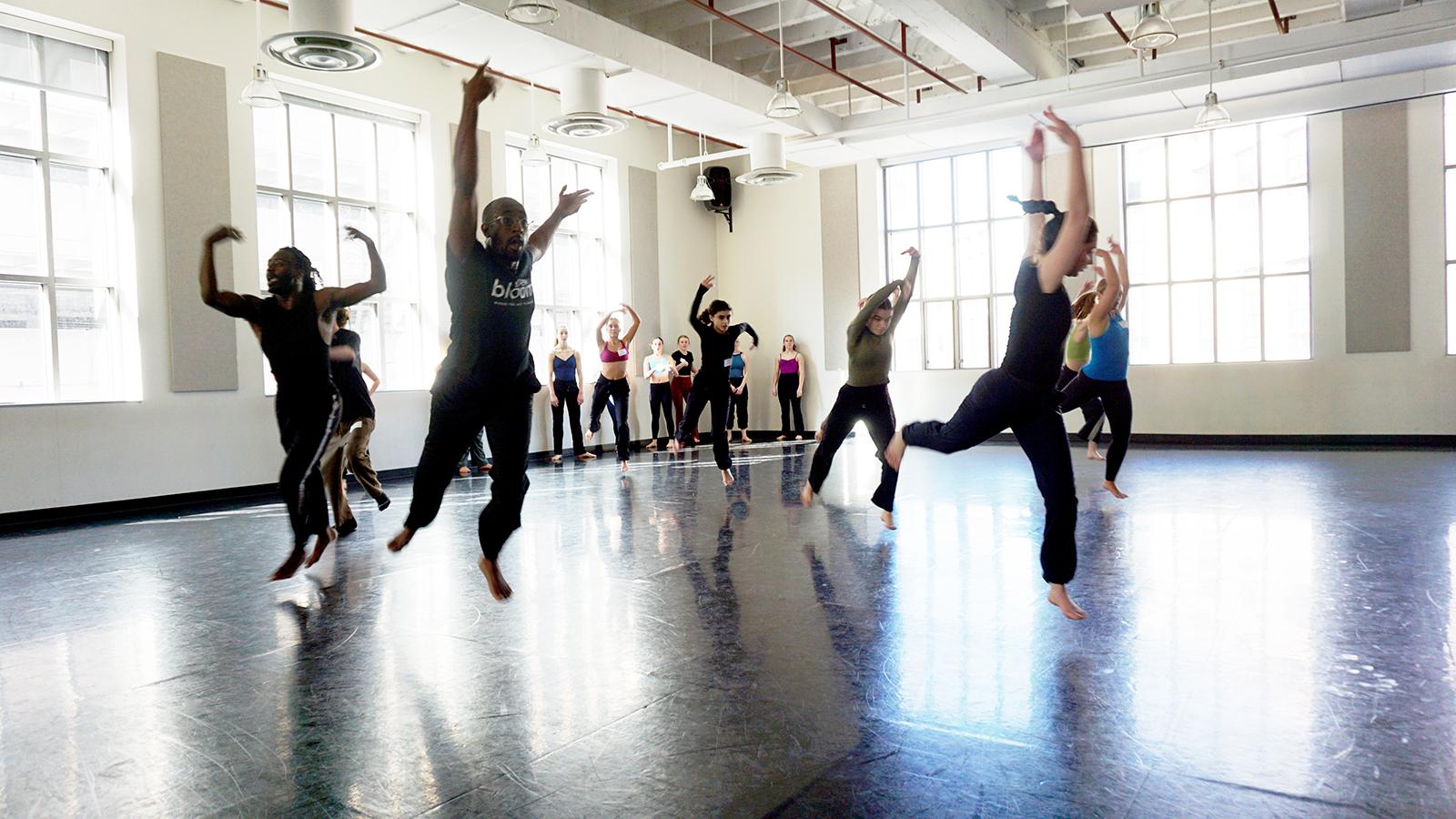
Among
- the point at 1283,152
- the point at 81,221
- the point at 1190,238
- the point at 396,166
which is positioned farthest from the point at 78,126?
the point at 1283,152

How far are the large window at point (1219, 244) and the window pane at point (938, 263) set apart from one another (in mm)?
2090

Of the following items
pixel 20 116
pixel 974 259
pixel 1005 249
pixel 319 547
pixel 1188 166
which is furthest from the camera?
pixel 974 259

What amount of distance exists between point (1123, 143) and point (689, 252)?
5.54 metres

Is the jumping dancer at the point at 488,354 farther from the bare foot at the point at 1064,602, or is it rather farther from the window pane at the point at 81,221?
the window pane at the point at 81,221

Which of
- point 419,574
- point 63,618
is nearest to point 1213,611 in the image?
point 419,574

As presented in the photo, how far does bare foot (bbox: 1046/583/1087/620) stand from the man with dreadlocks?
9.09ft

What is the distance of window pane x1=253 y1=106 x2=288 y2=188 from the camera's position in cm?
834

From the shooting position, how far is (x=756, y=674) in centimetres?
277

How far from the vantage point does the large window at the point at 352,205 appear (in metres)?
8.47

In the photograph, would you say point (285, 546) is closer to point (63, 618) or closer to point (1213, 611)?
point (63, 618)

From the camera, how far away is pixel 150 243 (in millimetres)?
7438

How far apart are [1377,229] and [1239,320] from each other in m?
1.50

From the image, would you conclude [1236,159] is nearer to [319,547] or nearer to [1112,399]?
[1112,399]

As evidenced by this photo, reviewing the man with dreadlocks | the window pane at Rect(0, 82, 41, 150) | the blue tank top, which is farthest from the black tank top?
the window pane at Rect(0, 82, 41, 150)
